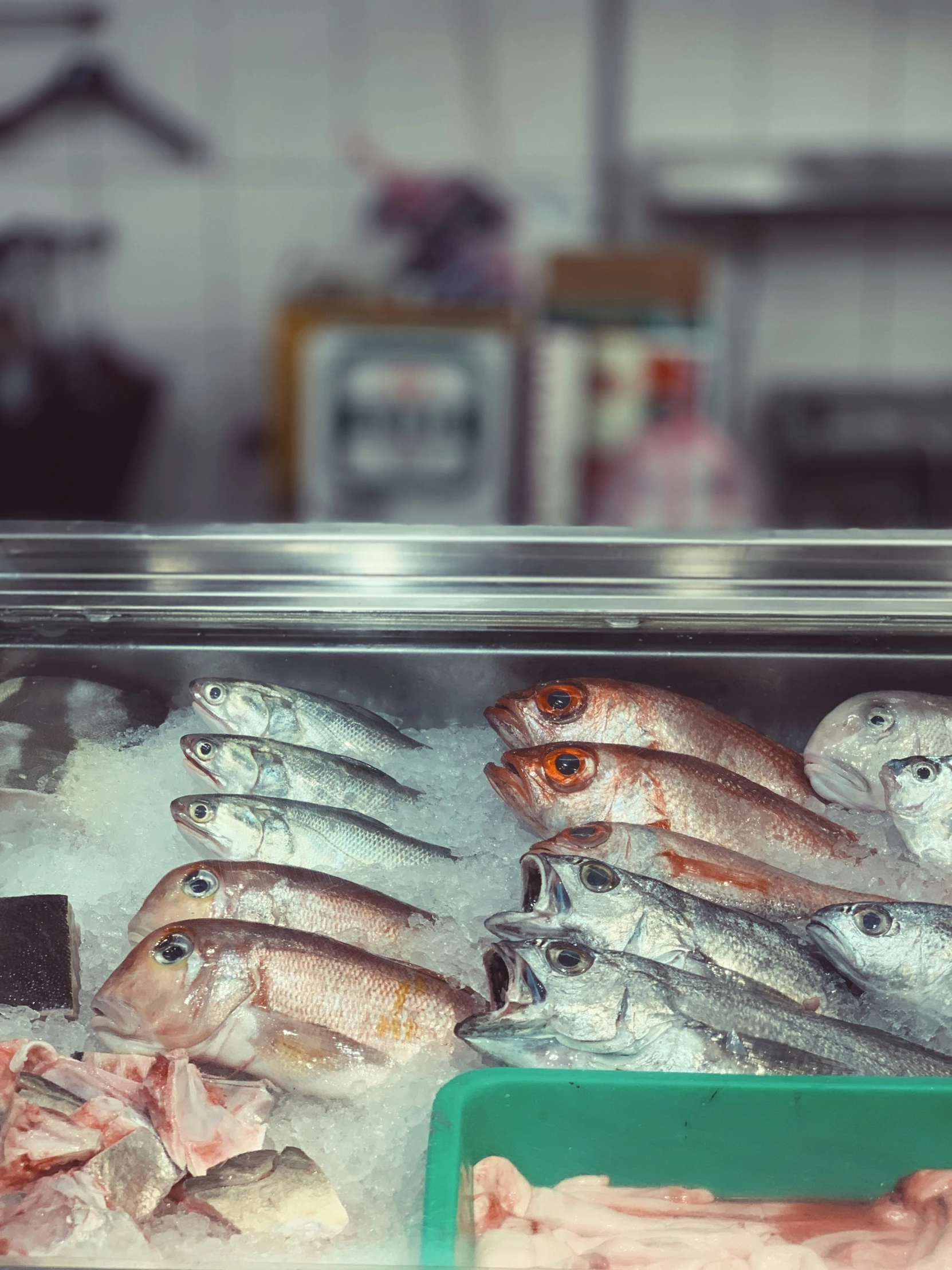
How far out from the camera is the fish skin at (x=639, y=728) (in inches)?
44.5

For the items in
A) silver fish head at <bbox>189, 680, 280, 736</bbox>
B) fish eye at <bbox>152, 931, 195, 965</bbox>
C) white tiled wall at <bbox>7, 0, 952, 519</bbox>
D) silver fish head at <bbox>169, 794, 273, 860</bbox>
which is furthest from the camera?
white tiled wall at <bbox>7, 0, 952, 519</bbox>

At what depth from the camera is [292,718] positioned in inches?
46.4

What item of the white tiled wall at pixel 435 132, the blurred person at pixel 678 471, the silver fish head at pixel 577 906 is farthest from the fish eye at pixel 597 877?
the white tiled wall at pixel 435 132

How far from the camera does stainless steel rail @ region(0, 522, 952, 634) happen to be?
121 cm

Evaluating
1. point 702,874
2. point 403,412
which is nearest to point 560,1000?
point 702,874

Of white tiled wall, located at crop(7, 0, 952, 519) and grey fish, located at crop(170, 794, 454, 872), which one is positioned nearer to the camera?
grey fish, located at crop(170, 794, 454, 872)

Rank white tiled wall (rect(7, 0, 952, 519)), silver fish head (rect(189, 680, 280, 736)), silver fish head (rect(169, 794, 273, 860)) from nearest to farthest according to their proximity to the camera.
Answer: silver fish head (rect(169, 794, 273, 860)), silver fish head (rect(189, 680, 280, 736)), white tiled wall (rect(7, 0, 952, 519))

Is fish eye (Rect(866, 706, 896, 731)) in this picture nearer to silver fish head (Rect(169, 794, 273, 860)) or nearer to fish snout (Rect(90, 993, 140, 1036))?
silver fish head (Rect(169, 794, 273, 860))

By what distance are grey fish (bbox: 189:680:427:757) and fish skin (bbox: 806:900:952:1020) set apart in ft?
1.40

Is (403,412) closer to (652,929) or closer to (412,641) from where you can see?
(412,641)

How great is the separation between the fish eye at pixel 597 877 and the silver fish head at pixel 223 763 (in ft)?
1.07

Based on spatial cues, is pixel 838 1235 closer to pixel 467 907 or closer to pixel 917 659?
pixel 467 907

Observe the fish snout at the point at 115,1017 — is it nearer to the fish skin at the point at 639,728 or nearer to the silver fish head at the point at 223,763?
the silver fish head at the point at 223,763

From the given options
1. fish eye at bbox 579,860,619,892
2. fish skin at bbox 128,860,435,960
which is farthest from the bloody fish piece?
fish eye at bbox 579,860,619,892
